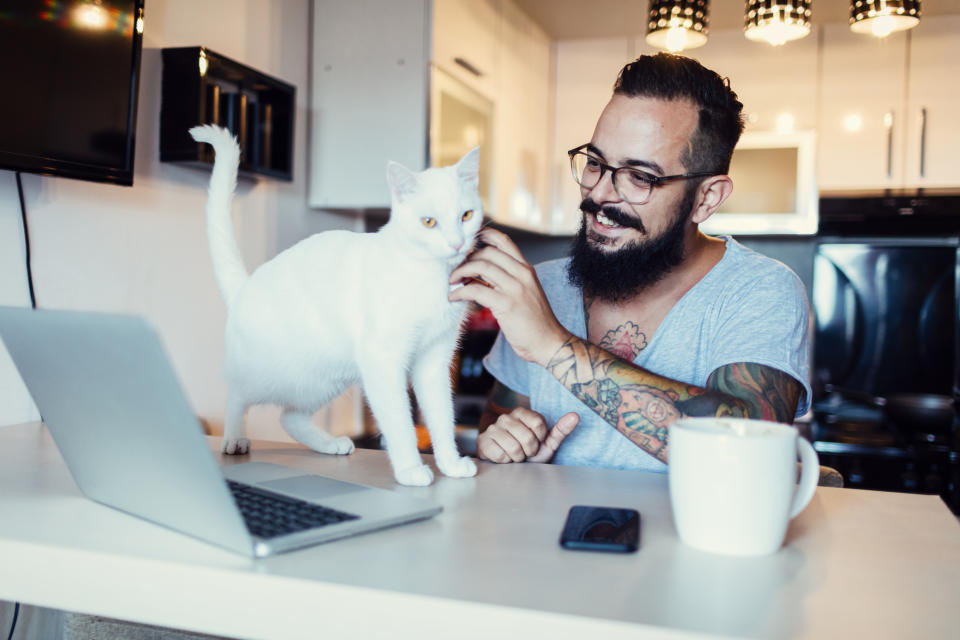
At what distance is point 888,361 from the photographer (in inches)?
110

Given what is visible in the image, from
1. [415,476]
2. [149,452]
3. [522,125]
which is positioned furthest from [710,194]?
[522,125]

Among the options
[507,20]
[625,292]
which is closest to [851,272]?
[507,20]

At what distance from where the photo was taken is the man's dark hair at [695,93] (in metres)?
1.21

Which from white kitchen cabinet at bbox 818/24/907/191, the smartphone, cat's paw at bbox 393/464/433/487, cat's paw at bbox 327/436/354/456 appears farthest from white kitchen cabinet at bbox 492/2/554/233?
the smartphone

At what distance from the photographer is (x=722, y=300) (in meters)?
1.19

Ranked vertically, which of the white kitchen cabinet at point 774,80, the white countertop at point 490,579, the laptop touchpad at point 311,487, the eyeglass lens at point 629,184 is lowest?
A: the white countertop at point 490,579

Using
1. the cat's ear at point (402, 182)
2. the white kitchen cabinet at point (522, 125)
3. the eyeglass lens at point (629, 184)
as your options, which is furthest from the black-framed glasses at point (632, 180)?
the white kitchen cabinet at point (522, 125)

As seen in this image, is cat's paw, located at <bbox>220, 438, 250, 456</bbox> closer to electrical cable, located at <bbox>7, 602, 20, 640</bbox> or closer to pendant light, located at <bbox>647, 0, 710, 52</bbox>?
electrical cable, located at <bbox>7, 602, 20, 640</bbox>

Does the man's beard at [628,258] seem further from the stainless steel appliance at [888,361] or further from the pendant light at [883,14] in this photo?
the stainless steel appliance at [888,361]

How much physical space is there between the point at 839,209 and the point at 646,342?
1.88 metres

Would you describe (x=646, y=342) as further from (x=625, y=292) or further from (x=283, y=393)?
(x=283, y=393)

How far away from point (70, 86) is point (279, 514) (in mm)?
882

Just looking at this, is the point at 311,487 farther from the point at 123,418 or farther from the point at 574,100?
the point at 574,100

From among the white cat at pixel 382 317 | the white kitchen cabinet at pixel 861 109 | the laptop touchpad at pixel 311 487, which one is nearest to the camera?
the laptop touchpad at pixel 311 487
